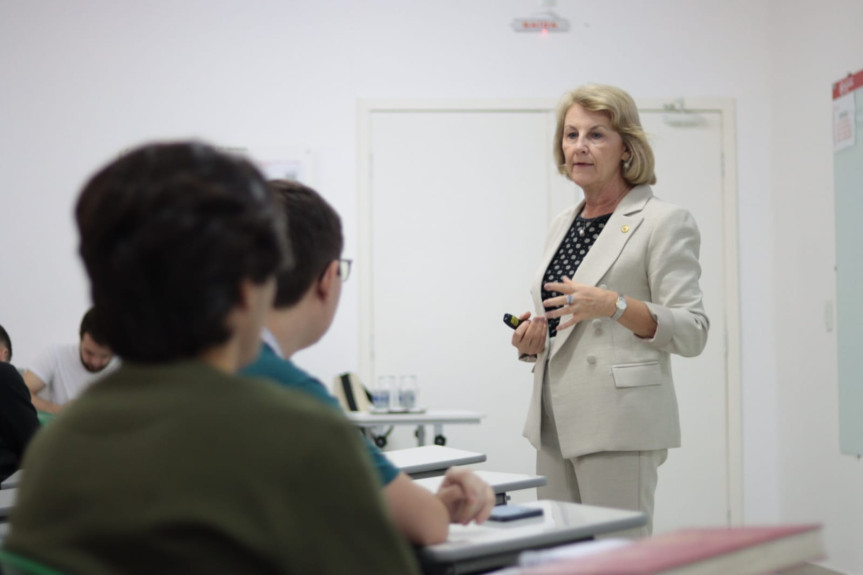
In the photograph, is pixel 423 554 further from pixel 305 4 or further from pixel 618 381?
pixel 305 4

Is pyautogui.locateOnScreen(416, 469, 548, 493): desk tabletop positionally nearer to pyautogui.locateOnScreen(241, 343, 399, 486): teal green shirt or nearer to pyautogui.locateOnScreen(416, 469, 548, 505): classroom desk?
pyautogui.locateOnScreen(416, 469, 548, 505): classroom desk

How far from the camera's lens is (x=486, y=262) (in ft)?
17.2

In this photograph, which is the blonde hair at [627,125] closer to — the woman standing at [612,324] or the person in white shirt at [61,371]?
the woman standing at [612,324]

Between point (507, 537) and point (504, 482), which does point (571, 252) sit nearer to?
point (504, 482)

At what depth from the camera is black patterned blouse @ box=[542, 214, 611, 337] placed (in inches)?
96.6

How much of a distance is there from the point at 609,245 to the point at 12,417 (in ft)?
5.41

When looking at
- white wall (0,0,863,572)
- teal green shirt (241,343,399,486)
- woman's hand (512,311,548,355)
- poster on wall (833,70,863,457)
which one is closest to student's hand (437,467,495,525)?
teal green shirt (241,343,399,486)

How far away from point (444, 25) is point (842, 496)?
10.7 ft

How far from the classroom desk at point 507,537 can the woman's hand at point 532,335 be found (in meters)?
0.95

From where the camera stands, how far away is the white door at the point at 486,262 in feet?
17.0

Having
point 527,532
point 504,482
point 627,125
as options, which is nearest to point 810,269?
point 627,125

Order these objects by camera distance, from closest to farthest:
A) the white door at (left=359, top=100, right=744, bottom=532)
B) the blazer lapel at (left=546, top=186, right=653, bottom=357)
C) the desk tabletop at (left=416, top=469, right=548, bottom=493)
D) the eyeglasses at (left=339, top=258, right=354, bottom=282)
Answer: the eyeglasses at (left=339, top=258, right=354, bottom=282) < the desk tabletop at (left=416, top=469, right=548, bottom=493) < the blazer lapel at (left=546, top=186, right=653, bottom=357) < the white door at (left=359, top=100, right=744, bottom=532)

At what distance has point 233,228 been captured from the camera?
2.67 ft

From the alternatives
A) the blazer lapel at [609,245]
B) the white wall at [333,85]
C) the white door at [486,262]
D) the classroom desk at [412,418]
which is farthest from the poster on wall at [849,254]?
the blazer lapel at [609,245]
